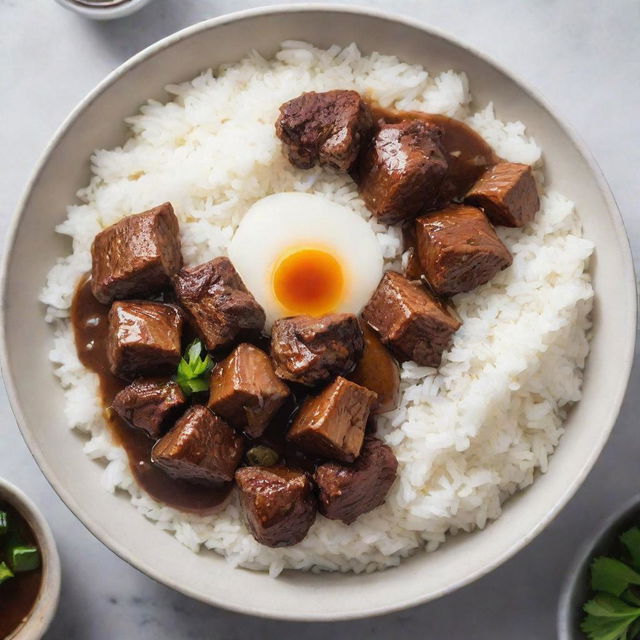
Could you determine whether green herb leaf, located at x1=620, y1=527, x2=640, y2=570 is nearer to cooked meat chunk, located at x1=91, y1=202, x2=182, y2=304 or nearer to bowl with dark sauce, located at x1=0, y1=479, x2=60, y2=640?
cooked meat chunk, located at x1=91, y1=202, x2=182, y2=304

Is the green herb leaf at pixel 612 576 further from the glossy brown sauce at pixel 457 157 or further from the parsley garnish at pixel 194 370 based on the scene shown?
the parsley garnish at pixel 194 370

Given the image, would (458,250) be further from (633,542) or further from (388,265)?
(633,542)

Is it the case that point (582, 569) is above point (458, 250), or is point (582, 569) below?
below

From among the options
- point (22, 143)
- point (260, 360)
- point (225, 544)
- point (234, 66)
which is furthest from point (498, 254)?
point (22, 143)

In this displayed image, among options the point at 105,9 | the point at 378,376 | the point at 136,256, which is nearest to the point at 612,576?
the point at 378,376

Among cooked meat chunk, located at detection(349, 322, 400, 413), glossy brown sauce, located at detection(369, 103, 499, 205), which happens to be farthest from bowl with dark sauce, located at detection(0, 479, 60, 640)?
glossy brown sauce, located at detection(369, 103, 499, 205)

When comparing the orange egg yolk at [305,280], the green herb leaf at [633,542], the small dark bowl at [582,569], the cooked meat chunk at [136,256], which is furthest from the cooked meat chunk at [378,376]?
the green herb leaf at [633,542]
